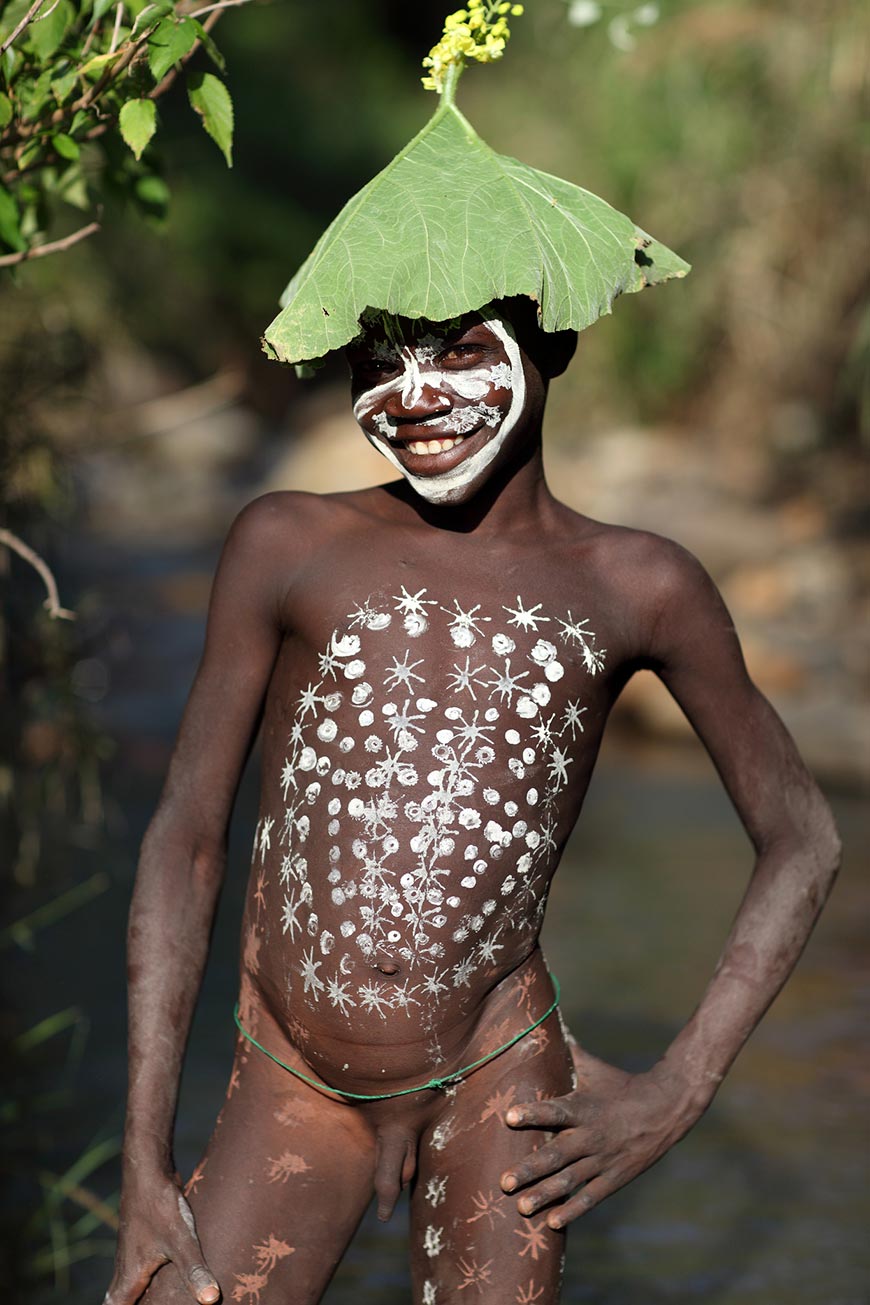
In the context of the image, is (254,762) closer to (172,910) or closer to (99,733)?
(99,733)

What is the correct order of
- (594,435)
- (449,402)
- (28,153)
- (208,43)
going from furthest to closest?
1. (594,435)
2. (28,153)
3. (208,43)
4. (449,402)

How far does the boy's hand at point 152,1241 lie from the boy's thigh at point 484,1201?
275 mm

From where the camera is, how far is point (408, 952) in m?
2.10

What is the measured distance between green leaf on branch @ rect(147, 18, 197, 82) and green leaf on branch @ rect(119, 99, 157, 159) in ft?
0.16

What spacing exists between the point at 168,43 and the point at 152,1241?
140 cm

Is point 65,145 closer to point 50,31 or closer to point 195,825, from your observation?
point 50,31

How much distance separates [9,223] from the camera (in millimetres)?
2432

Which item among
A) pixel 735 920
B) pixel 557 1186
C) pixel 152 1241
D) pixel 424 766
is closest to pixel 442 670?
pixel 424 766

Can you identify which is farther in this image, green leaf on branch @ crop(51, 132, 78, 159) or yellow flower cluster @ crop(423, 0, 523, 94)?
green leaf on branch @ crop(51, 132, 78, 159)

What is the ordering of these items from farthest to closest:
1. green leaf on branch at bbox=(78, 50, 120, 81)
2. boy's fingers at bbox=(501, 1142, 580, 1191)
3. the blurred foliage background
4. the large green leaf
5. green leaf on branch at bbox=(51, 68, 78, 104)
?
the blurred foliage background < green leaf on branch at bbox=(51, 68, 78, 104) < green leaf on branch at bbox=(78, 50, 120, 81) < boy's fingers at bbox=(501, 1142, 580, 1191) < the large green leaf

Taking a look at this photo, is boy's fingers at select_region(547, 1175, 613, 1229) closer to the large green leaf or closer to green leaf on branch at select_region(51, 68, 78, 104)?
the large green leaf

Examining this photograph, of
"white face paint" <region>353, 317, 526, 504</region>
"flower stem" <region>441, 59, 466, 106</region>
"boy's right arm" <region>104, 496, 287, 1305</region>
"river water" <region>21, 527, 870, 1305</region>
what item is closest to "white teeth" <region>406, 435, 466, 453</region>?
"white face paint" <region>353, 317, 526, 504</region>

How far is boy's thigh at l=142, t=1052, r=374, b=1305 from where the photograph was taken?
2049 mm

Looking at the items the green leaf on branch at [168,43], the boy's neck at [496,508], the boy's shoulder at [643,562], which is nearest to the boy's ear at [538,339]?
the boy's neck at [496,508]
